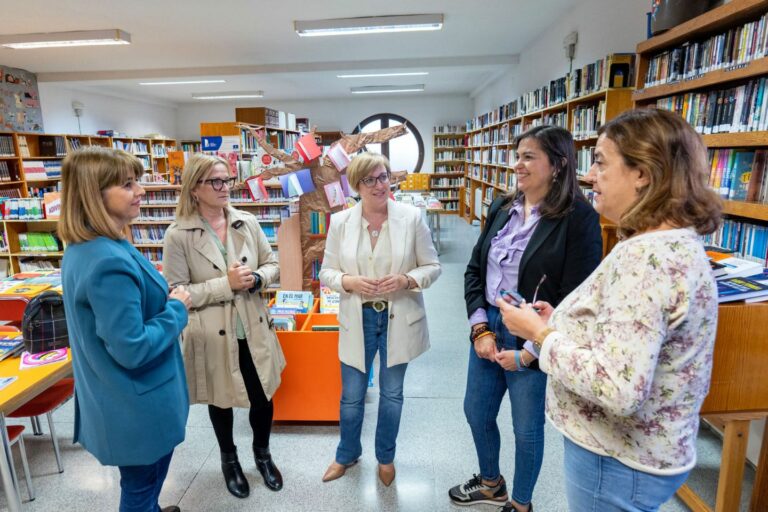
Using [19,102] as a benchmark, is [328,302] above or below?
below

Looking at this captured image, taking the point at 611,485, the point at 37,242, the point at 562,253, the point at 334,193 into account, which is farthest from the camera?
the point at 37,242

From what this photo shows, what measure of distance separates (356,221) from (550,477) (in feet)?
5.25

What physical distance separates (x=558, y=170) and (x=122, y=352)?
1530 millimetres

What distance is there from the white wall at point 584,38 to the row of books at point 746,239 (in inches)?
87.7

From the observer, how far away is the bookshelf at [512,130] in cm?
375

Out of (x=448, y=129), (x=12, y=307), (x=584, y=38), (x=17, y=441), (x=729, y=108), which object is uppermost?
(x=584, y=38)

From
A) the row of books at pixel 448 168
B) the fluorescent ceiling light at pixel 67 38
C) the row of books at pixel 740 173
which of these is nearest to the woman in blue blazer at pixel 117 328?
the row of books at pixel 740 173

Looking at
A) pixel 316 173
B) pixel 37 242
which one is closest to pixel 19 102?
pixel 37 242

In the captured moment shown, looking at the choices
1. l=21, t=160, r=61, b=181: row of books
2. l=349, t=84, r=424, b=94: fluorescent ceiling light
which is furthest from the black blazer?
l=349, t=84, r=424, b=94: fluorescent ceiling light

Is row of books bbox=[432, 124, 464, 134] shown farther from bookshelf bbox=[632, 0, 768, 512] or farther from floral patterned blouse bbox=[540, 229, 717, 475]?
floral patterned blouse bbox=[540, 229, 717, 475]

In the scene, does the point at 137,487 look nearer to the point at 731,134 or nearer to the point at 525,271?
the point at 525,271

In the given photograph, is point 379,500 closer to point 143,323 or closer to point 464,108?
point 143,323

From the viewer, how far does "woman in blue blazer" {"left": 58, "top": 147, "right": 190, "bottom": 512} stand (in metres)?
1.24

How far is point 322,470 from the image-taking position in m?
2.26
